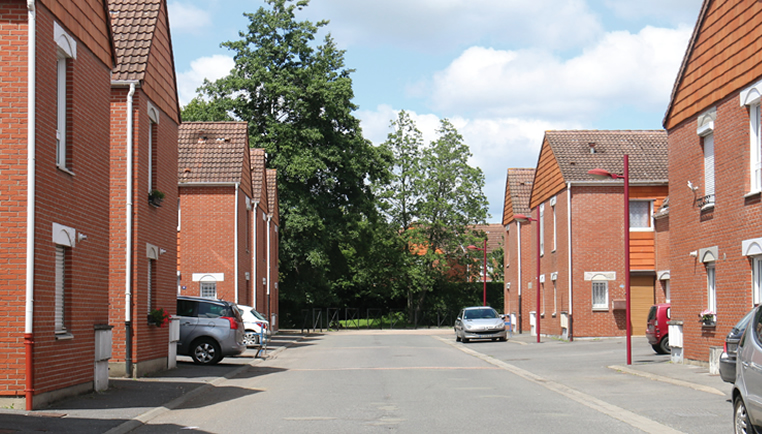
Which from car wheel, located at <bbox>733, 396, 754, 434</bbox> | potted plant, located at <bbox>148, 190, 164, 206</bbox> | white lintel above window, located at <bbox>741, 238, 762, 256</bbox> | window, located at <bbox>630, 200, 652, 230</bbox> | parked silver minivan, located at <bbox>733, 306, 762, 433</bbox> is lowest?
car wheel, located at <bbox>733, 396, 754, 434</bbox>

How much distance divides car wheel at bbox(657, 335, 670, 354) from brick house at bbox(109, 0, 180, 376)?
1400 cm

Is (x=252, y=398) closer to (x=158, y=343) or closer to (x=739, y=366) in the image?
(x=158, y=343)

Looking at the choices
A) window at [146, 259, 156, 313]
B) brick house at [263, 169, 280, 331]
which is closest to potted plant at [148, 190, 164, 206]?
window at [146, 259, 156, 313]

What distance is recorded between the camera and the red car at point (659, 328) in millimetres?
23891

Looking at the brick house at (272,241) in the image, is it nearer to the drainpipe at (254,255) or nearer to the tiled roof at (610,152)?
the drainpipe at (254,255)

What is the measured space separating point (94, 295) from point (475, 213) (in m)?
50.0

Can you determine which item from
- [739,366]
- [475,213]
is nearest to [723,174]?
[739,366]

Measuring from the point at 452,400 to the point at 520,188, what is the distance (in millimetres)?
36770

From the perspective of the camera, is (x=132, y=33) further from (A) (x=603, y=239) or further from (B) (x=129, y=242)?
(A) (x=603, y=239)

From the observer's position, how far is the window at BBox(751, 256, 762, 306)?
55.2ft

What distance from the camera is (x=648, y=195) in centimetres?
3394

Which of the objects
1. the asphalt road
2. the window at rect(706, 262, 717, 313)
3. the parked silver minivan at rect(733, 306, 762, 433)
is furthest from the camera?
the window at rect(706, 262, 717, 313)

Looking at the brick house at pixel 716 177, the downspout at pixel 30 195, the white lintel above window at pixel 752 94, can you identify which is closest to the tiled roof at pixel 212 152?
the brick house at pixel 716 177

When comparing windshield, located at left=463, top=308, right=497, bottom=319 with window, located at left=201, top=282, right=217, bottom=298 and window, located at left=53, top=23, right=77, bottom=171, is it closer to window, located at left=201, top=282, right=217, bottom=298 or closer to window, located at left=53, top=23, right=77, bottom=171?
window, located at left=201, top=282, right=217, bottom=298
